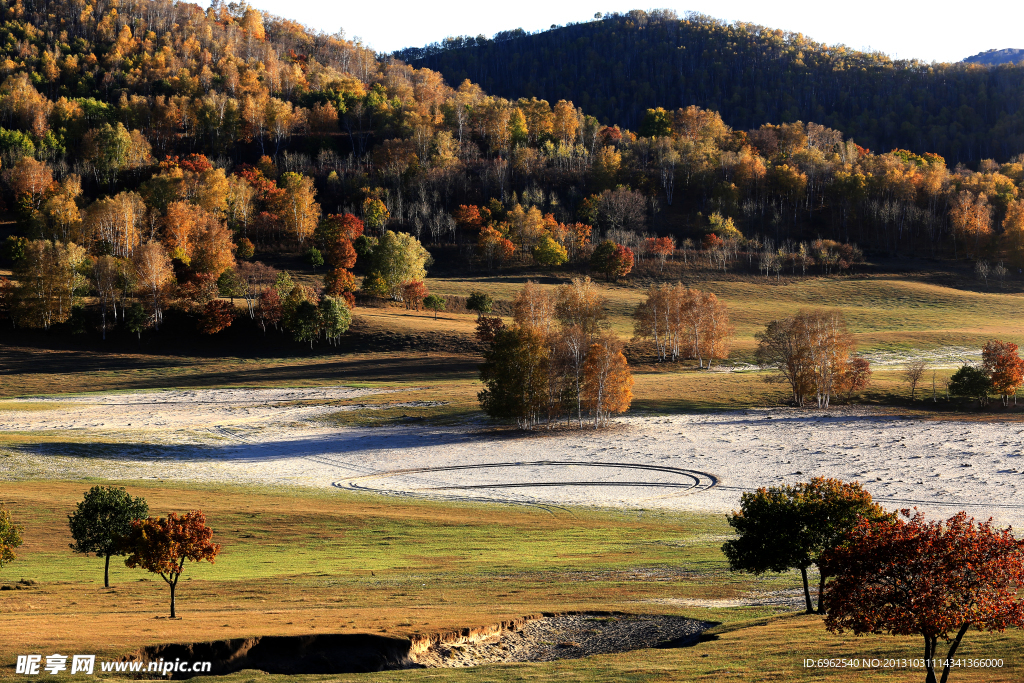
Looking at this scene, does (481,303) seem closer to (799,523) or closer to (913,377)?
(913,377)

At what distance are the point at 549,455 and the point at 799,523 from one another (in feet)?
128

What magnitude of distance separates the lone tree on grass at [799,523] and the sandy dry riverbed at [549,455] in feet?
66.9

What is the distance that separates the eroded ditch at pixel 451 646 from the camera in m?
22.1

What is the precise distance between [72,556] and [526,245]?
141m

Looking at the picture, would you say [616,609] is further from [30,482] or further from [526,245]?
[526,245]

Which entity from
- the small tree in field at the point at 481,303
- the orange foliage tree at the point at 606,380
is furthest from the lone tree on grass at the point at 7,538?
the small tree in field at the point at 481,303

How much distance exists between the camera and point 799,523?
94.0ft

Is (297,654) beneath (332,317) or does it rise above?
beneath

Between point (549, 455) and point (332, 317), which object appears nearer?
point (549, 455)

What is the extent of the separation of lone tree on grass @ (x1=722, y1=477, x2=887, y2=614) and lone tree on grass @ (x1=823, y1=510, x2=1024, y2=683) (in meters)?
11.4

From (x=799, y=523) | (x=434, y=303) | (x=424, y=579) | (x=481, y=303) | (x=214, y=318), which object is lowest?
(x=424, y=579)

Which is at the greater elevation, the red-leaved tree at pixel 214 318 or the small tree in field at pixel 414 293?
the small tree in field at pixel 414 293

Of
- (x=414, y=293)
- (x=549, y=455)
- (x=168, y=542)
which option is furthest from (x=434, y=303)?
(x=168, y=542)

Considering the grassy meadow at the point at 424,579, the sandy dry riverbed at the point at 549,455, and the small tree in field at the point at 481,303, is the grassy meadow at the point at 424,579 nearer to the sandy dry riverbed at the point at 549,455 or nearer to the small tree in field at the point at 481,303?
the sandy dry riverbed at the point at 549,455
